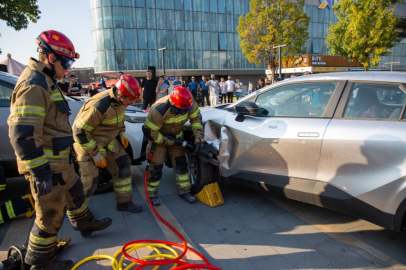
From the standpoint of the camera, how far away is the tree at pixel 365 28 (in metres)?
17.7

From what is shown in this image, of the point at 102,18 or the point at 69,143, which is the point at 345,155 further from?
the point at 102,18

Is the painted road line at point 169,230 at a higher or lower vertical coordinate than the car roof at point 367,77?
lower

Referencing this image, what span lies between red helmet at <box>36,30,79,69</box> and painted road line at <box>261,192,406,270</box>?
296 cm

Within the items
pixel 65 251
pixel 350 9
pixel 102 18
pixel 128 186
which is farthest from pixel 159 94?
pixel 102 18

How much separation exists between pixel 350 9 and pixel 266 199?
18.4 meters

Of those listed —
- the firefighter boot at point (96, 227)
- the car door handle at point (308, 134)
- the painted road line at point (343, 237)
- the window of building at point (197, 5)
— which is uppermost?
the window of building at point (197, 5)

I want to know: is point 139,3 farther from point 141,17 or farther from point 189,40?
point 189,40

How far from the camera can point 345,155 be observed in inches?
105

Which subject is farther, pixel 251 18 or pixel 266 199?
pixel 251 18

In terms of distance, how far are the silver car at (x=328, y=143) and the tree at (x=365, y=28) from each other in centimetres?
1768

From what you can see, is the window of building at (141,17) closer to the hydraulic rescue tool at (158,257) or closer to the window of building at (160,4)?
the window of building at (160,4)

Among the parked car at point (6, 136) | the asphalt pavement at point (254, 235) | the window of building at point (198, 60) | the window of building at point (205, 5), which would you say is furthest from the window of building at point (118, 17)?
the asphalt pavement at point (254, 235)

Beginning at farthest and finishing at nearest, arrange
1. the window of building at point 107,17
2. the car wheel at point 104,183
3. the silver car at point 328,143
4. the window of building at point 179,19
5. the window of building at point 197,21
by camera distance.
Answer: the window of building at point 197,21 → the window of building at point 179,19 → the window of building at point 107,17 → the car wheel at point 104,183 → the silver car at point 328,143

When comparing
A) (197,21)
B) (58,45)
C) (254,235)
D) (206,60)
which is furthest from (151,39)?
(254,235)
